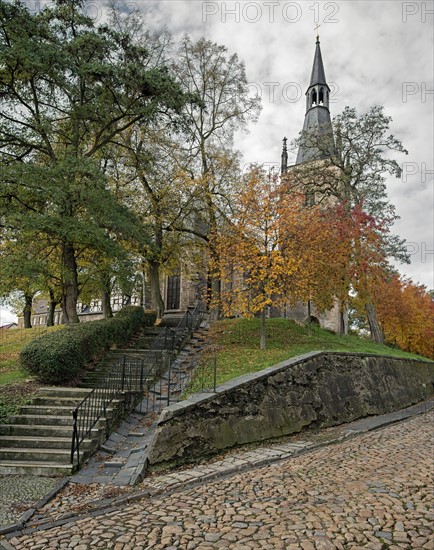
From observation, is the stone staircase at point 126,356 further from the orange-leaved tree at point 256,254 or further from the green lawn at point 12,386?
the orange-leaved tree at point 256,254

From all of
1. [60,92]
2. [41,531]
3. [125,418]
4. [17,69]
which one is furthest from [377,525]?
[60,92]

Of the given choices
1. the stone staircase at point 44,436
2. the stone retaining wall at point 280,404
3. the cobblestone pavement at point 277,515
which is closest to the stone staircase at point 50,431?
the stone staircase at point 44,436

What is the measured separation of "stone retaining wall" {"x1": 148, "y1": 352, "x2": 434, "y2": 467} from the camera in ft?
25.6

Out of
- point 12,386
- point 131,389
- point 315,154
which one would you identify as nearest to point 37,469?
point 12,386

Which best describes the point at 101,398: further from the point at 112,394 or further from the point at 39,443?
the point at 39,443

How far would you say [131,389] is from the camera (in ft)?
34.2

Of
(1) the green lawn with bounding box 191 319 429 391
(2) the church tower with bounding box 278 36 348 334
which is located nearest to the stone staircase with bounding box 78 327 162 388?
(1) the green lawn with bounding box 191 319 429 391

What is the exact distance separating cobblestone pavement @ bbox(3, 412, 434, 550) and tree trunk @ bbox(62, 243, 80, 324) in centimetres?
1025

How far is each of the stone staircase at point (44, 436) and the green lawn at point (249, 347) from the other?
317 centimetres

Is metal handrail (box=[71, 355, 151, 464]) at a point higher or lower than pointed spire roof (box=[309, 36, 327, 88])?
lower

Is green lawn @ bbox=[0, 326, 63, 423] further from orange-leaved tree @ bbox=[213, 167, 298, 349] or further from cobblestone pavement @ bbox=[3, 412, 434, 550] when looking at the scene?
orange-leaved tree @ bbox=[213, 167, 298, 349]

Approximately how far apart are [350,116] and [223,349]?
1679 cm

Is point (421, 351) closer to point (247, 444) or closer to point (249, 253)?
point (249, 253)

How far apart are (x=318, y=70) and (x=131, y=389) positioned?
3828 centimetres
